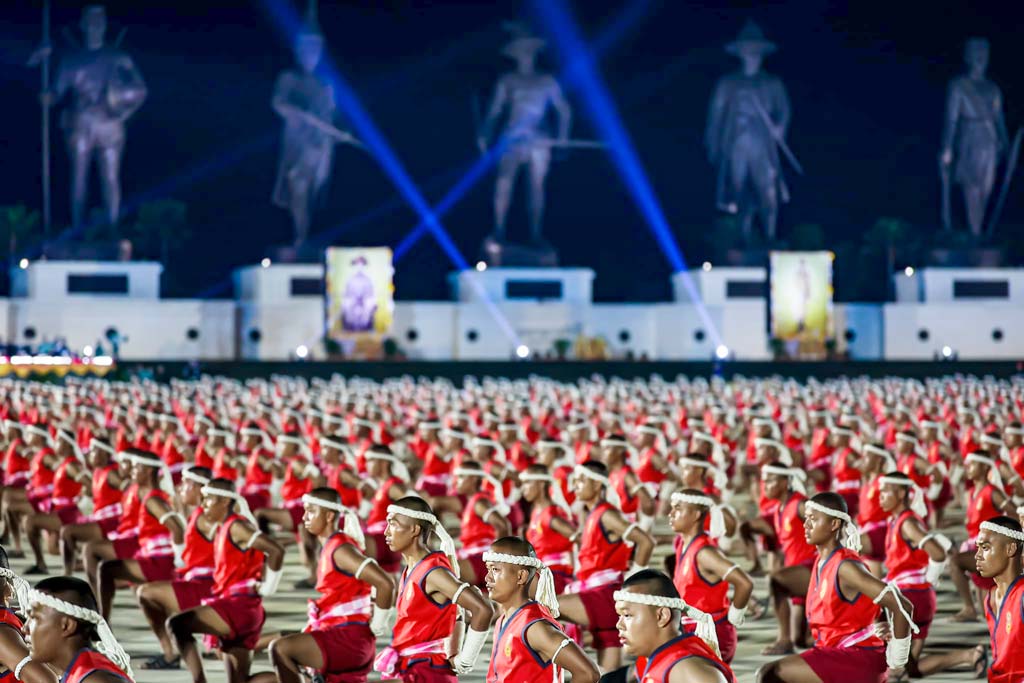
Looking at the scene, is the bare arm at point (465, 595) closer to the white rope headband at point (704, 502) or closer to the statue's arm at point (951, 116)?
the white rope headband at point (704, 502)

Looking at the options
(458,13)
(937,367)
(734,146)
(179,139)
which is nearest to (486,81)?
(458,13)

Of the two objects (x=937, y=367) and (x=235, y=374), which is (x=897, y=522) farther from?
(x=937, y=367)

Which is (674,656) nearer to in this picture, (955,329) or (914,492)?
(914,492)

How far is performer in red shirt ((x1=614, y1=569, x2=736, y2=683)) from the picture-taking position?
5.63 metres

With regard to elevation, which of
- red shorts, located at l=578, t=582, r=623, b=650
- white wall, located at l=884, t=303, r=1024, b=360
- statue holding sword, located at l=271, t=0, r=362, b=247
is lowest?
red shorts, located at l=578, t=582, r=623, b=650

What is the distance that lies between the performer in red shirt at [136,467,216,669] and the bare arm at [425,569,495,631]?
296 centimetres

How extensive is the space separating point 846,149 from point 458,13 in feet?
59.6

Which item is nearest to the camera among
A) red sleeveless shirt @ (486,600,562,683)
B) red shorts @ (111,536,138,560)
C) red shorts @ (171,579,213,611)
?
red sleeveless shirt @ (486,600,562,683)

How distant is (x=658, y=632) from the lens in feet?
19.3

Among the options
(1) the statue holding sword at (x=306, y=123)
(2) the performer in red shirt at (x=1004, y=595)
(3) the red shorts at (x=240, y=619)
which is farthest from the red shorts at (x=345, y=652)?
(1) the statue holding sword at (x=306, y=123)

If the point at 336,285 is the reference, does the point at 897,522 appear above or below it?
below

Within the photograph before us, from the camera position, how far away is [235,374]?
41938 millimetres

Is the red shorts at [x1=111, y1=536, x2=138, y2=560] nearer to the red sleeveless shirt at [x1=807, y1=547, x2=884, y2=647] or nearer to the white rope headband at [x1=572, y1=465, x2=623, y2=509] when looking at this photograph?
the white rope headband at [x1=572, y1=465, x2=623, y2=509]

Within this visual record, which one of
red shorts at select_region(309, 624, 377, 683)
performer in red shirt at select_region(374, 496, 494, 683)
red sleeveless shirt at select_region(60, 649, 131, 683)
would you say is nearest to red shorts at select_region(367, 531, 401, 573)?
red shorts at select_region(309, 624, 377, 683)
